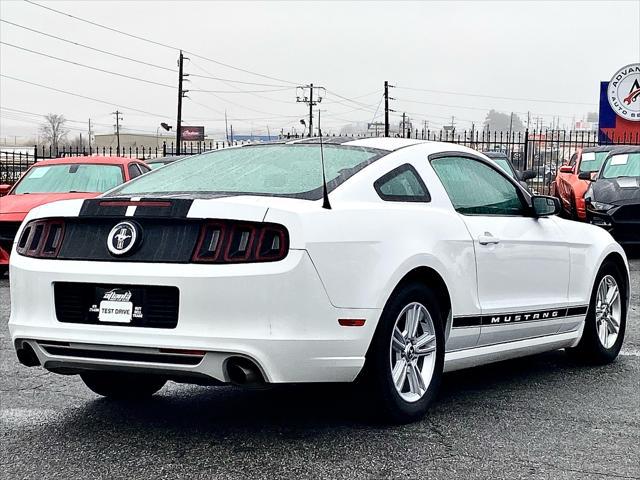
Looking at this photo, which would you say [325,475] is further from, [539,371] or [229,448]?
[539,371]

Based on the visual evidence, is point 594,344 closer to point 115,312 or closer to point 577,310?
point 577,310

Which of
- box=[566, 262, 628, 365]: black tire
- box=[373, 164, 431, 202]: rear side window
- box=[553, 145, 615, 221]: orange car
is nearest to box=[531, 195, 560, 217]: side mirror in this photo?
box=[566, 262, 628, 365]: black tire

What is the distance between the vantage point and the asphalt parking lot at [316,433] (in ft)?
14.3

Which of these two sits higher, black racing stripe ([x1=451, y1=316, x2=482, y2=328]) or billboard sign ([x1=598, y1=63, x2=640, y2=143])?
billboard sign ([x1=598, y1=63, x2=640, y2=143])

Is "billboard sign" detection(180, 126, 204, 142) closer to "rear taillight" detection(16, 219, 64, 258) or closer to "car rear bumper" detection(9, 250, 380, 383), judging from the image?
"rear taillight" detection(16, 219, 64, 258)

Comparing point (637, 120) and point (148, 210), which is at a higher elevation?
point (637, 120)

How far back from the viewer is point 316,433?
494 cm

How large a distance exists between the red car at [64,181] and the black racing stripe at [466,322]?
Answer: 7.50 meters

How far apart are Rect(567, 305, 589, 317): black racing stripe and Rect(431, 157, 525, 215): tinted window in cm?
77

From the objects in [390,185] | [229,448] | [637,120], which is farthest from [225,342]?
[637,120]

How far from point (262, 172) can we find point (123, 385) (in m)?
1.46

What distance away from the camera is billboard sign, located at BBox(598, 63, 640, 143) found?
88.0 feet

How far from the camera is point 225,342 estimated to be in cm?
442

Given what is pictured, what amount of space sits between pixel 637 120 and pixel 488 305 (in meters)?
23.2
